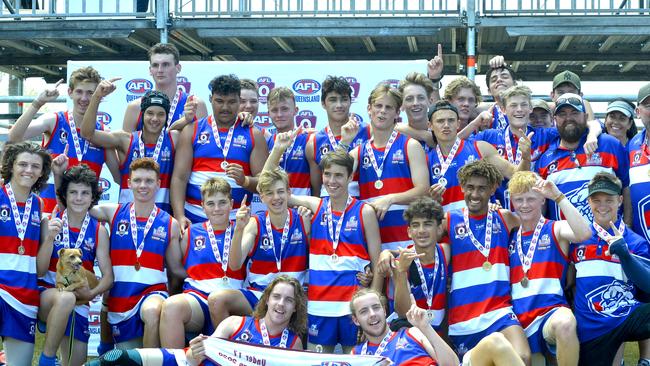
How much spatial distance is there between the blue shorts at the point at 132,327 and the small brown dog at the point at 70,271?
49 cm

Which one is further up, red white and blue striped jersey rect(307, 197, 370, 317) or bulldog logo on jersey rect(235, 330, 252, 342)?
red white and blue striped jersey rect(307, 197, 370, 317)

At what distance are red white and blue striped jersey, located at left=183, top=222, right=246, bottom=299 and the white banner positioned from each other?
0.61 meters

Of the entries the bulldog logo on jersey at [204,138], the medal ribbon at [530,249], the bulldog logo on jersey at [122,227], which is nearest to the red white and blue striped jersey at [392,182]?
the medal ribbon at [530,249]

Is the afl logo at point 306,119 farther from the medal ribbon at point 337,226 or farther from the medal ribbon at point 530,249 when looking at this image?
the medal ribbon at point 530,249

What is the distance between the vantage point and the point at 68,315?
290 inches

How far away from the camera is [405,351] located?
22.1 feet

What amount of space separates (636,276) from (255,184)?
328cm

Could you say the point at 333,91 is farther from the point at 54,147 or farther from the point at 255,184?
the point at 54,147

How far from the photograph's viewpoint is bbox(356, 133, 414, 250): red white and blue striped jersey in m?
7.70

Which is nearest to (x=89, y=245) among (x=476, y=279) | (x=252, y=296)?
(x=252, y=296)

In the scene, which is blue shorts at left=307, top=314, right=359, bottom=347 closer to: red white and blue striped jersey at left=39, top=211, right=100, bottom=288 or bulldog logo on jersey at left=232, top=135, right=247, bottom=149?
bulldog logo on jersey at left=232, top=135, right=247, bottom=149

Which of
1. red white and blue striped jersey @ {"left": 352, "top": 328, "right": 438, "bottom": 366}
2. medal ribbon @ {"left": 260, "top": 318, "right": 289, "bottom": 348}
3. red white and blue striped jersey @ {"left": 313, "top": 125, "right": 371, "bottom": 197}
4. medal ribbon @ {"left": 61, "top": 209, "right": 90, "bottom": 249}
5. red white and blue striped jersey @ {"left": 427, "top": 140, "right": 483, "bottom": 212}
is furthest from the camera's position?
red white and blue striped jersey @ {"left": 313, "top": 125, "right": 371, "bottom": 197}

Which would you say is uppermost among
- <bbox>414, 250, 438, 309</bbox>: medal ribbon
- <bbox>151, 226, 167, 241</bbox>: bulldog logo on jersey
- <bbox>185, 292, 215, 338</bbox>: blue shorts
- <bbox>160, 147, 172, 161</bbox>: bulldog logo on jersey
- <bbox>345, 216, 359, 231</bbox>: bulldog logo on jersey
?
<bbox>160, 147, 172, 161</bbox>: bulldog logo on jersey

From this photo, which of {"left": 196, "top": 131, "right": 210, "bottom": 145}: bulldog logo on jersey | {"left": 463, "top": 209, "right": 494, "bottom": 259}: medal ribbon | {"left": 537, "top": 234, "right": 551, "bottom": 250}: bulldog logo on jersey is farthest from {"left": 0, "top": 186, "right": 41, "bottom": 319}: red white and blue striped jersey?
{"left": 537, "top": 234, "right": 551, "bottom": 250}: bulldog logo on jersey
